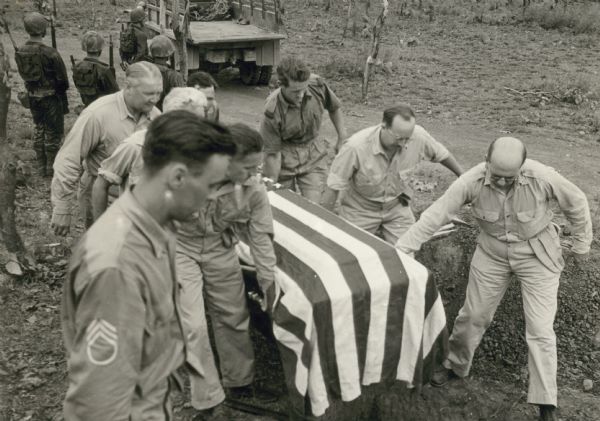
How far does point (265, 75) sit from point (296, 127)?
19.6 feet

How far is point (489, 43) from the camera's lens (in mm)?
13711

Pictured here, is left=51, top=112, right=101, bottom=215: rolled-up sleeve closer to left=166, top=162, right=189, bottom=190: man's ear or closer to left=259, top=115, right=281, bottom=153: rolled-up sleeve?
left=259, top=115, right=281, bottom=153: rolled-up sleeve

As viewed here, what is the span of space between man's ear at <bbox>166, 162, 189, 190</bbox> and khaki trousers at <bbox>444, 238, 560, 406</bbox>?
2406mm

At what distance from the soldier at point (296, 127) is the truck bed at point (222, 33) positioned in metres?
4.92

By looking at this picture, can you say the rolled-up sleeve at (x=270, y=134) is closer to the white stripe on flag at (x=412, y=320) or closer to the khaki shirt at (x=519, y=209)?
the khaki shirt at (x=519, y=209)

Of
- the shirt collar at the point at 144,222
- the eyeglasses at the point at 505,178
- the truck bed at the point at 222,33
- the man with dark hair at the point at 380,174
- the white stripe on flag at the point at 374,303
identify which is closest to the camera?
the shirt collar at the point at 144,222

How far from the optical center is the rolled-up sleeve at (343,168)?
166 inches

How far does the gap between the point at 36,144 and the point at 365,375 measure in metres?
4.55

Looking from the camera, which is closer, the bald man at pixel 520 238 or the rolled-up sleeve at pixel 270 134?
the bald man at pixel 520 238

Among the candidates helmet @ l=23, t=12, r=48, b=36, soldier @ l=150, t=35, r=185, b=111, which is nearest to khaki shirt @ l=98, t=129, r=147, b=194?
soldier @ l=150, t=35, r=185, b=111

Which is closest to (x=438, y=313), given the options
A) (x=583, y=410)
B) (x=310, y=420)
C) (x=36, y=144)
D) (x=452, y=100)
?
(x=310, y=420)

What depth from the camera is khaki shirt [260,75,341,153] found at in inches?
187

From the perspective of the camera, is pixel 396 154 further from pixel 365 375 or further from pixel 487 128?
pixel 487 128

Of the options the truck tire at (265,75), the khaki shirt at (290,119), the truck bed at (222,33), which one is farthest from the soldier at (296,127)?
the truck tire at (265,75)
